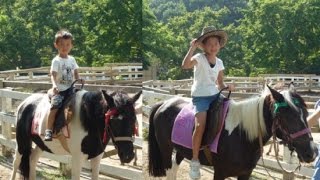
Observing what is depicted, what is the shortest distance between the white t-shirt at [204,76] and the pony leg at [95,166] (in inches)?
30.3

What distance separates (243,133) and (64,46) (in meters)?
1.19

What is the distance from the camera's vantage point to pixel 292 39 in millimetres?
2086

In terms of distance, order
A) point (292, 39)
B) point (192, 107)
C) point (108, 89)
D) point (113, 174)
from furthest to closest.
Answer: point (113, 174) → point (108, 89) → point (192, 107) → point (292, 39)

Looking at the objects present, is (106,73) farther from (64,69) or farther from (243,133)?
(243,133)

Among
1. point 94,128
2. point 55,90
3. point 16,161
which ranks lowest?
Result: point 16,161

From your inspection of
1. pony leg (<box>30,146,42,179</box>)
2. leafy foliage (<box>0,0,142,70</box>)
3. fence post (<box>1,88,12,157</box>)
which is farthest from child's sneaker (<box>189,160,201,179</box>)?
fence post (<box>1,88,12,157</box>)

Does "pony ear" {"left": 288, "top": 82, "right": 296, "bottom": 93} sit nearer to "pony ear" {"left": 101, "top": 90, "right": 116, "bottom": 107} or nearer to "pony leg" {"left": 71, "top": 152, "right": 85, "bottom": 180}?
"pony ear" {"left": 101, "top": 90, "right": 116, "bottom": 107}

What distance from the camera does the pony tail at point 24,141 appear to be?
2934 mm

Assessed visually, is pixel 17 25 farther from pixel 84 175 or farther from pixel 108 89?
pixel 84 175

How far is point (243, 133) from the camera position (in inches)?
88.0

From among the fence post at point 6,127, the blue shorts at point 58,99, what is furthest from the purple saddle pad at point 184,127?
the fence post at point 6,127

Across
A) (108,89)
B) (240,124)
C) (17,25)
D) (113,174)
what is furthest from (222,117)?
(17,25)

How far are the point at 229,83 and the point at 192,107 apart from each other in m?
0.26

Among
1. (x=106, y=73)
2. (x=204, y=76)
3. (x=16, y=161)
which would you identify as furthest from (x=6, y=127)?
(x=204, y=76)
